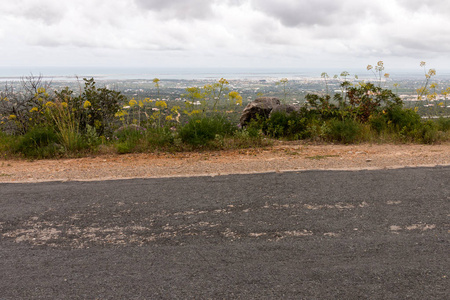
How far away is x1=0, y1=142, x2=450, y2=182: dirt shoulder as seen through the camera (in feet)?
22.7

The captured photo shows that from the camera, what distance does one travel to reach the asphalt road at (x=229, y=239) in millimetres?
3141

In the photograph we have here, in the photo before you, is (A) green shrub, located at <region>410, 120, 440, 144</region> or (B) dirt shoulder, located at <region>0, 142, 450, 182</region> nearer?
(B) dirt shoulder, located at <region>0, 142, 450, 182</region>

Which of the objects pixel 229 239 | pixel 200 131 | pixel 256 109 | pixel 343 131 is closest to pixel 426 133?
pixel 343 131

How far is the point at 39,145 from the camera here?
904 centimetres

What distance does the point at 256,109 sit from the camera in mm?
12734

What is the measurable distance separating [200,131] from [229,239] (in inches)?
222

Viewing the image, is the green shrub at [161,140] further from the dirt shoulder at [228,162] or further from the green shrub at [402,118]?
the green shrub at [402,118]

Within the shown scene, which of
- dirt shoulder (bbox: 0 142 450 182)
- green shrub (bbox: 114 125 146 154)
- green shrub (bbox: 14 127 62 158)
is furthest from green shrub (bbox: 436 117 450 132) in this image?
green shrub (bbox: 14 127 62 158)

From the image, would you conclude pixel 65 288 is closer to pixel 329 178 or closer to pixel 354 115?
pixel 329 178

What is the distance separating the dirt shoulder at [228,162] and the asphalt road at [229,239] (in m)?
0.76

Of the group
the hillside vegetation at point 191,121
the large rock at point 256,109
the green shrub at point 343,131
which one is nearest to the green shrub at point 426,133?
the hillside vegetation at point 191,121

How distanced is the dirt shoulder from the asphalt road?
76cm

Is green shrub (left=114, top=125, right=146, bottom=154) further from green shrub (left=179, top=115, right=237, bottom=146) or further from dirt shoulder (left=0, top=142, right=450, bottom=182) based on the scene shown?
green shrub (left=179, top=115, right=237, bottom=146)

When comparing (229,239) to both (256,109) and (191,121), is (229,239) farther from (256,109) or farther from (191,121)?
(256,109)
